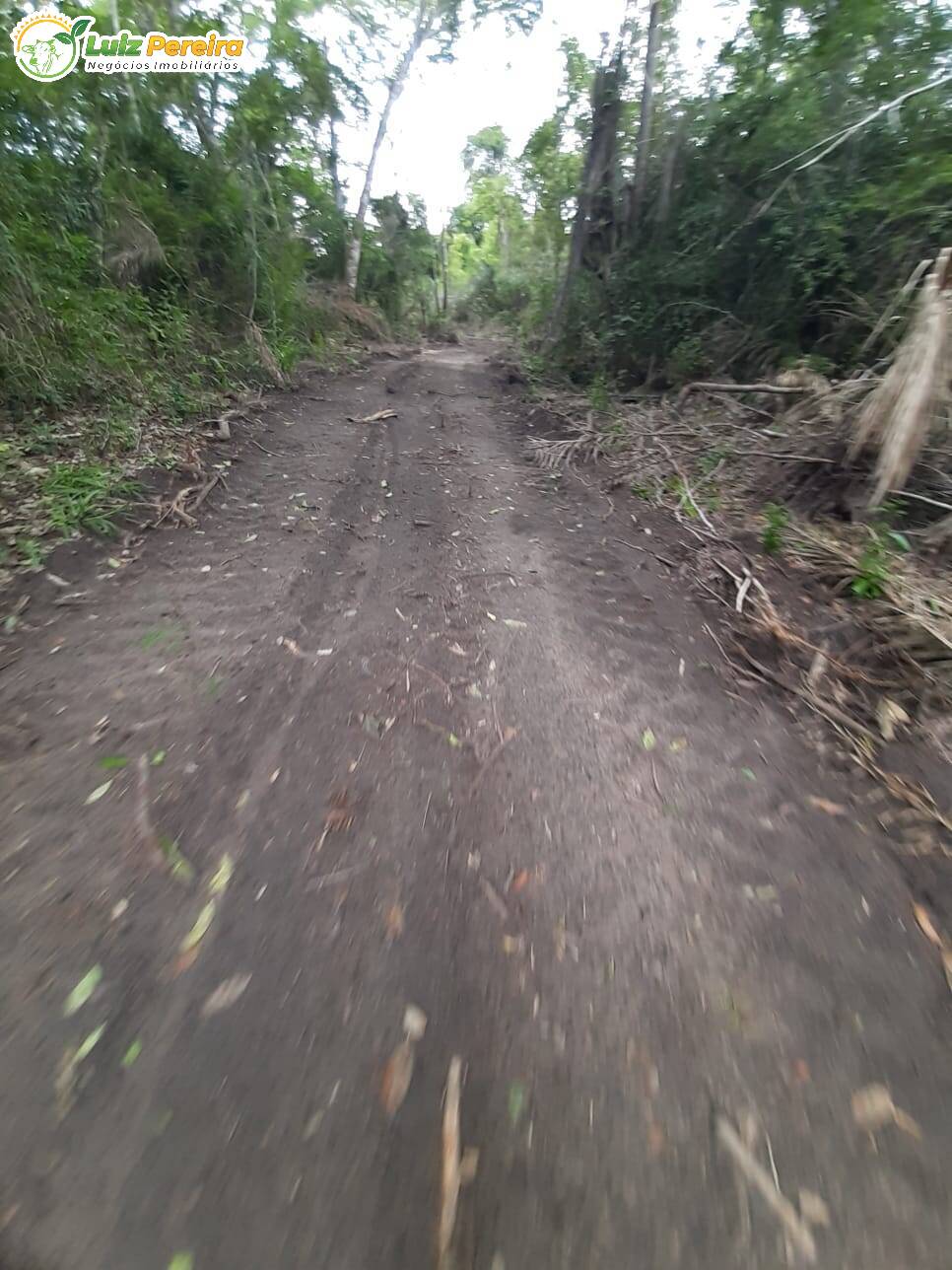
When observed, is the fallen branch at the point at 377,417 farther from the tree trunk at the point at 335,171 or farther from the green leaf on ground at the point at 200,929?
the tree trunk at the point at 335,171

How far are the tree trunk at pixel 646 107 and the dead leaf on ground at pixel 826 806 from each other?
12860mm

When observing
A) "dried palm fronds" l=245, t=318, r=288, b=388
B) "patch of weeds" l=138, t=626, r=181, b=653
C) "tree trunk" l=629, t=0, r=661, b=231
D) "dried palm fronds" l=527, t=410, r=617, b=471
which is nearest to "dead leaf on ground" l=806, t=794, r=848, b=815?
"patch of weeds" l=138, t=626, r=181, b=653

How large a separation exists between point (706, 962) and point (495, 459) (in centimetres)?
635

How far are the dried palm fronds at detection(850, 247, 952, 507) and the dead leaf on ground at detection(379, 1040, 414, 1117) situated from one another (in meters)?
4.86

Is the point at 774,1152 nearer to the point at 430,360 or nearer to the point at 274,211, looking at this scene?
the point at 274,211

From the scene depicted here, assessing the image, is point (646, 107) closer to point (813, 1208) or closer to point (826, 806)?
point (826, 806)

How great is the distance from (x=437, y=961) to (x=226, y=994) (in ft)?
2.05

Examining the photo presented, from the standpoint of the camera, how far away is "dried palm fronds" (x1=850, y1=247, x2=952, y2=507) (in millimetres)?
4121

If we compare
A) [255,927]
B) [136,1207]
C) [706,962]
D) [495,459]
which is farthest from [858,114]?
[136,1207]

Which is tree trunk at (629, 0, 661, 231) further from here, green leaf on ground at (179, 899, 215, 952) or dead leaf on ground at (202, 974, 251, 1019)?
dead leaf on ground at (202, 974, 251, 1019)

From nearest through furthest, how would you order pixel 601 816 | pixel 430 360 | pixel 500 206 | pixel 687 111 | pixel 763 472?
pixel 601 816, pixel 763 472, pixel 687 111, pixel 430 360, pixel 500 206

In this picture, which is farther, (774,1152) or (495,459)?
(495,459)

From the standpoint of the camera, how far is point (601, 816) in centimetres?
244

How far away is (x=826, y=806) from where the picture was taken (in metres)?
2.53
